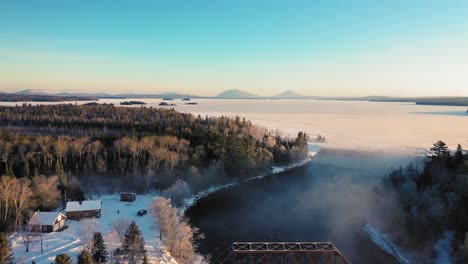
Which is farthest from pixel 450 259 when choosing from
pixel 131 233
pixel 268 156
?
pixel 268 156

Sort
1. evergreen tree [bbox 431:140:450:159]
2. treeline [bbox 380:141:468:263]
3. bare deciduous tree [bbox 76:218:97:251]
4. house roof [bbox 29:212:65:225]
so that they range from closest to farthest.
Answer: bare deciduous tree [bbox 76:218:97:251] → treeline [bbox 380:141:468:263] → house roof [bbox 29:212:65:225] → evergreen tree [bbox 431:140:450:159]

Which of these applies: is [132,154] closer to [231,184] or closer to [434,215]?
[231,184]

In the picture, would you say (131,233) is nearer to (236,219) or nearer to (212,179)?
(236,219)

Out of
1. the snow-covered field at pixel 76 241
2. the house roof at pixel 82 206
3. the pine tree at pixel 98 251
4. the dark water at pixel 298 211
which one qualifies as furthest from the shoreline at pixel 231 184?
the pine tree at pixel 98 251

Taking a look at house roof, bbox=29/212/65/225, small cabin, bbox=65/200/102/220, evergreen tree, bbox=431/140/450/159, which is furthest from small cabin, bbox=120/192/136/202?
evergreen tree, bbox=431/140/450/159

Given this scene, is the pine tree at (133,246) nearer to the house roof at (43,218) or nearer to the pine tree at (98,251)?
the pine tree at (98,251)

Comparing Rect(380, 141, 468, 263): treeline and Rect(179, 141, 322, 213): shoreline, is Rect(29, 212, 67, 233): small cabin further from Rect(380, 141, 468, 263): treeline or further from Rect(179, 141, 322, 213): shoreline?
Rect(380, 141, 468, 263): treeline
